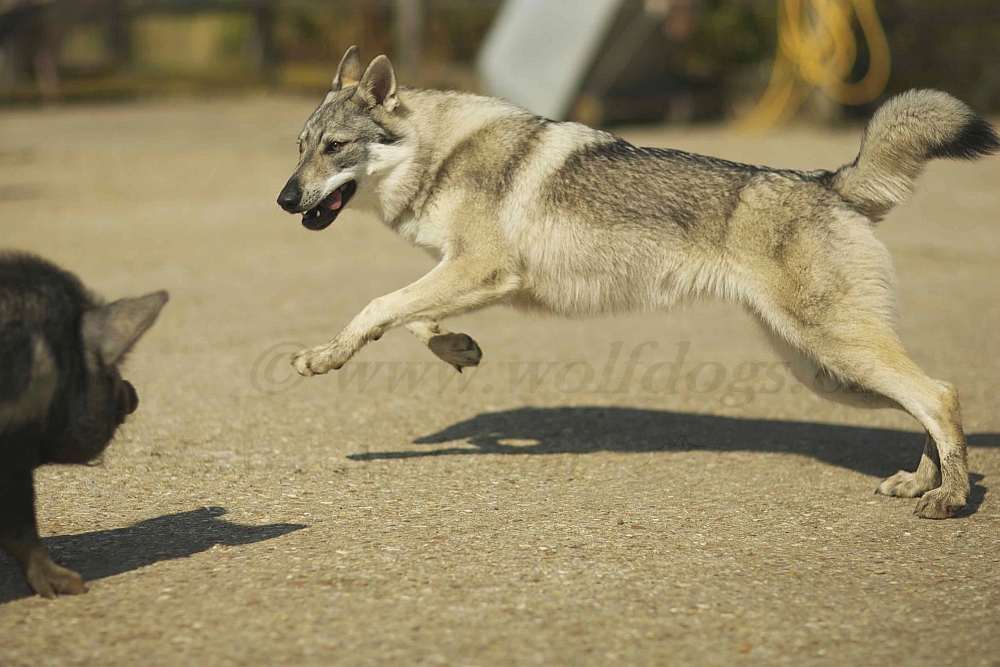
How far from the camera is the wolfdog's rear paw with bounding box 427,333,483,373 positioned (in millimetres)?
5641

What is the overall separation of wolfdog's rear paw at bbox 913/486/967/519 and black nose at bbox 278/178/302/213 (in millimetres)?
3277

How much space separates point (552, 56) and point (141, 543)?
14.4 m

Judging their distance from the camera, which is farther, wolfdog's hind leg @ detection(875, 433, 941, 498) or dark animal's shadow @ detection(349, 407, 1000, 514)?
dark animal's shadow @ detection(349, 407, 1000, 514)

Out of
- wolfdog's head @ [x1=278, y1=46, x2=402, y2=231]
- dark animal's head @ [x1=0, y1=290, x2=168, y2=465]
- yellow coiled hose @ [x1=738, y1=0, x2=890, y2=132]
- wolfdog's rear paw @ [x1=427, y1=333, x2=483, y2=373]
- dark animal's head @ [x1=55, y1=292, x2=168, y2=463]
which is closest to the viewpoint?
dark animal's head @ [x1=0, y1=290, x2=168, y2=465]

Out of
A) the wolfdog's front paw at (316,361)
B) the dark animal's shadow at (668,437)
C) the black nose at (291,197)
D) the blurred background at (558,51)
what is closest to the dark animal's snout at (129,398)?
the wolfdog's front paw at (316,361)

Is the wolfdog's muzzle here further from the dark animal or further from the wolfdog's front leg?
the dark animal

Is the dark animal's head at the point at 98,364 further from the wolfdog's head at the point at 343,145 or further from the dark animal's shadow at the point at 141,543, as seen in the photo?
the wolfdog's head at the point at 343,145

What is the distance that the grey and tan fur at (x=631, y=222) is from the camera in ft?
16.4

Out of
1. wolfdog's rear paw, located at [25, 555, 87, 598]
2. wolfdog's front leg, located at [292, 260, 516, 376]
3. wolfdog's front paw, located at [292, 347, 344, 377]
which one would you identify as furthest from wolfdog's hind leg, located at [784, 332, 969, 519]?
wolfdog's rear paw, located at [25, 555, 87, 598]

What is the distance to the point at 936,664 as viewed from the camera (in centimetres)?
332

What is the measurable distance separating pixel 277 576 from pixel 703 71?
18.5m

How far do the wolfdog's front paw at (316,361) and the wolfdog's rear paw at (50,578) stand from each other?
5.58ft

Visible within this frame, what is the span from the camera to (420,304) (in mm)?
5234

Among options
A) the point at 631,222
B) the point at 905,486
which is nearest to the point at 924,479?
the point at 905,486
